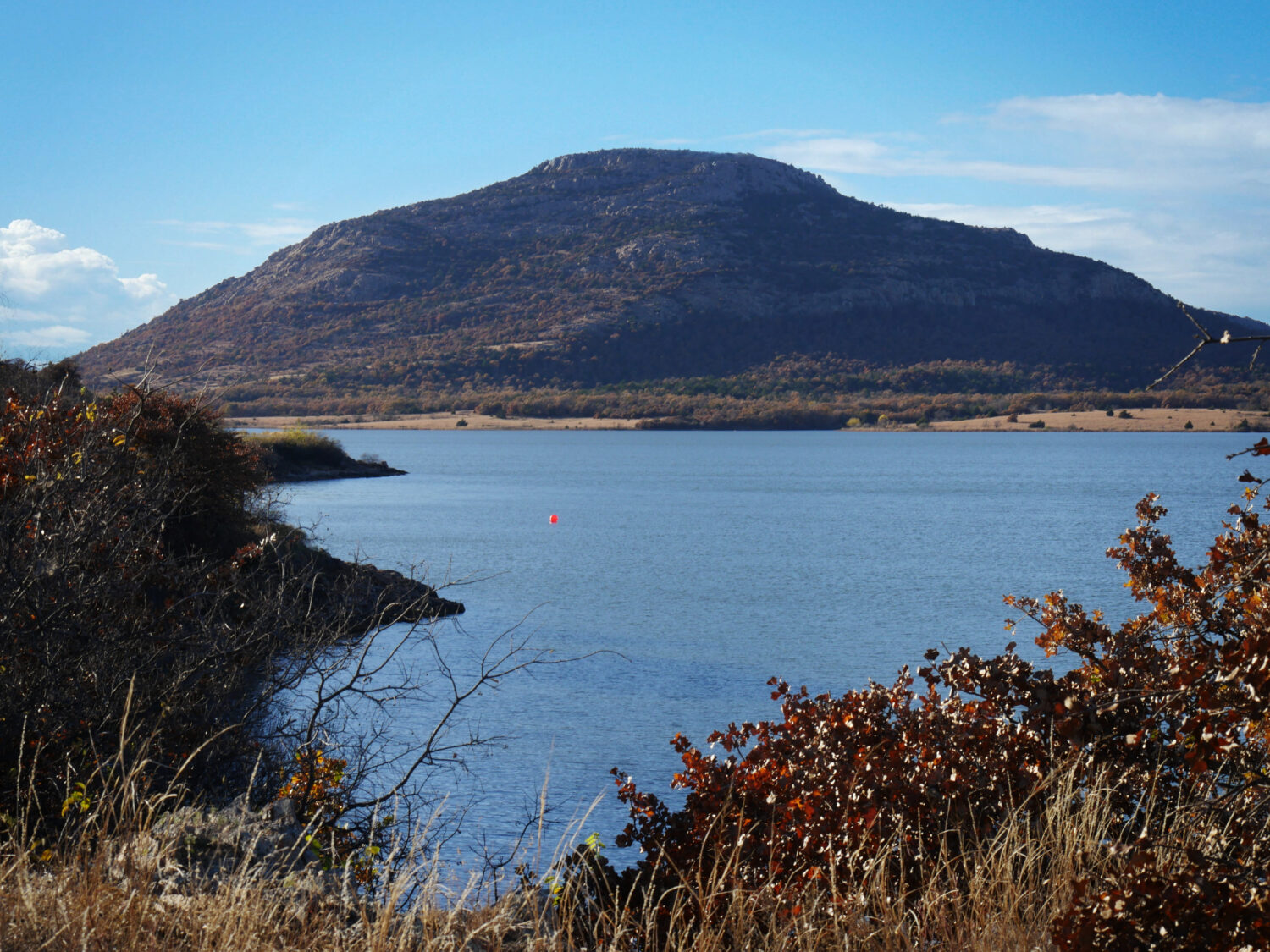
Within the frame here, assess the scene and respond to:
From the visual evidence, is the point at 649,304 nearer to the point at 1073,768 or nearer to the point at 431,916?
the point at 1073,768

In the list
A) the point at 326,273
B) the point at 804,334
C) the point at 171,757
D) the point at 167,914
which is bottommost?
the point at 171,757

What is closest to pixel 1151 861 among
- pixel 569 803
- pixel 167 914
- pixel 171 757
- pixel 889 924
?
pixel 889 924

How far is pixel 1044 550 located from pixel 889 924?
35.8 meters

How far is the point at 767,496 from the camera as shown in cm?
5909

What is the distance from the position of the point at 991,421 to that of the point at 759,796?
118 m

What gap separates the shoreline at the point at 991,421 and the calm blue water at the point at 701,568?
2801 centimetres

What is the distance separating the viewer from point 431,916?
4.07 metres

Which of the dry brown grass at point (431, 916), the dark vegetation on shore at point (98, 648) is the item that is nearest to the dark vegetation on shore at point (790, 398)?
the dark vegetation on shore at point (98, 648)

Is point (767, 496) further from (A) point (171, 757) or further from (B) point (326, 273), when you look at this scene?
(B) point (326, 273)

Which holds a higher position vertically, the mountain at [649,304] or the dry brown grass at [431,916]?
the mountain at [649,304]

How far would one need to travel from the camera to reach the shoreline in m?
107

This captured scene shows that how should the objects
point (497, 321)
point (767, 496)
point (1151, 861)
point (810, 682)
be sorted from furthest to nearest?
point (497, 321)
point (767, 496)
point (810, 682)
point (1151, 861)

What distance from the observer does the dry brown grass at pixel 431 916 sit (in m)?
3.68

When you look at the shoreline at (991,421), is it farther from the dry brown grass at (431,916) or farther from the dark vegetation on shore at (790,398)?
the dry brown grass at (431,916)
